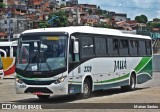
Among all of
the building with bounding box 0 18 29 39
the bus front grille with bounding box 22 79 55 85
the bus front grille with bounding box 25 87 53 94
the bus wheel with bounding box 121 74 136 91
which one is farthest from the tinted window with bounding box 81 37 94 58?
the building with bounding box 0 18 29 39

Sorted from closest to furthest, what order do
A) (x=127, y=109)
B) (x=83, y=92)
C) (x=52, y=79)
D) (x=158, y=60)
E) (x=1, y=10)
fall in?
(x=127, y=109), (x=52, y=79), (x=83, y=92), (x=158, y=60), (x=1, y=10)

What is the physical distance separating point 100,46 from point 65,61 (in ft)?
11.2

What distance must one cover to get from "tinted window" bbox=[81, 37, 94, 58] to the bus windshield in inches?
51.1

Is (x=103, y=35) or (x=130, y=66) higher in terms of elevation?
(x=103, y=35)

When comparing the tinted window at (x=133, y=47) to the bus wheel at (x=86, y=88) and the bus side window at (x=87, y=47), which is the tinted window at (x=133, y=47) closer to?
the bus side window at (x=87, y=47)

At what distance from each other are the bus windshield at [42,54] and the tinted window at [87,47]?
1299 mm

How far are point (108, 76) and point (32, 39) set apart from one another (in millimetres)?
4635

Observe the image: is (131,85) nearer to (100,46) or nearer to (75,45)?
(100,46)

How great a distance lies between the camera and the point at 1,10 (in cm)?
18400

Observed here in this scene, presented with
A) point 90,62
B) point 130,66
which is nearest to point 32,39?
point 90,62

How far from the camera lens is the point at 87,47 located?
18.2 meters

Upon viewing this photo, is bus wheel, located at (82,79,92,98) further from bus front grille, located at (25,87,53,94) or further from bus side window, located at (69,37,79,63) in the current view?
bus front grille, located at (25,87,53,94)

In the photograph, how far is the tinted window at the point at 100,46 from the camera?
19078 mm

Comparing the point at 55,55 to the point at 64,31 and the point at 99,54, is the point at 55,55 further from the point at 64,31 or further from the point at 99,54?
the point at 99,54
